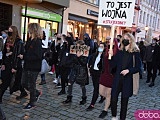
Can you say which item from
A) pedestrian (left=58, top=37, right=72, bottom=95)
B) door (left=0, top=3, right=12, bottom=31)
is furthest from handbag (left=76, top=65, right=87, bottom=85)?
door (left=0, top=3, right=12, bottom=31)

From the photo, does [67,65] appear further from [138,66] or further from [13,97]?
[138,66]

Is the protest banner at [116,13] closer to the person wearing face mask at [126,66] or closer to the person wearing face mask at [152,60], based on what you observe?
the person wearing face mask at [126,66]

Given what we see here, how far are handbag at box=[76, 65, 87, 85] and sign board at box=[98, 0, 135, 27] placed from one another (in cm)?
142

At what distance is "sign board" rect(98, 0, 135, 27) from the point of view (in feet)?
15.8

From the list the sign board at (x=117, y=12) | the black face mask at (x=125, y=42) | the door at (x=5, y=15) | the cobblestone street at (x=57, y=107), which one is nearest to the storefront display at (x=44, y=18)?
the door at (x=5, y=15)

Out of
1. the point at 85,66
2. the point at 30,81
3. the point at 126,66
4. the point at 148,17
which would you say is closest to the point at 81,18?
the point at 85,66

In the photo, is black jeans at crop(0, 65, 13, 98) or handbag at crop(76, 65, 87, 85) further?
handbag at crop(76, 65, 87, 85)

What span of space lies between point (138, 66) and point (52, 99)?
9.36ft

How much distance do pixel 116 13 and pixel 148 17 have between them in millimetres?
41885

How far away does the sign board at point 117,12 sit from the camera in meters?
4.82

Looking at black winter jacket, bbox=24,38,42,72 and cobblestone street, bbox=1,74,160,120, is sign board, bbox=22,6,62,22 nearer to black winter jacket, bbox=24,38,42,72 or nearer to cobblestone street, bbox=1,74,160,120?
cobblestone street, bbox=1,74,160,120

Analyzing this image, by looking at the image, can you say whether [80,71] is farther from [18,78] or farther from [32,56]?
[18,78]

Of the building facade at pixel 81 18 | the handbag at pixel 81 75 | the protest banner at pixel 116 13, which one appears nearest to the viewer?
the protest banner at pixel 116 13

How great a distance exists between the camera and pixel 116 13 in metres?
4.99
